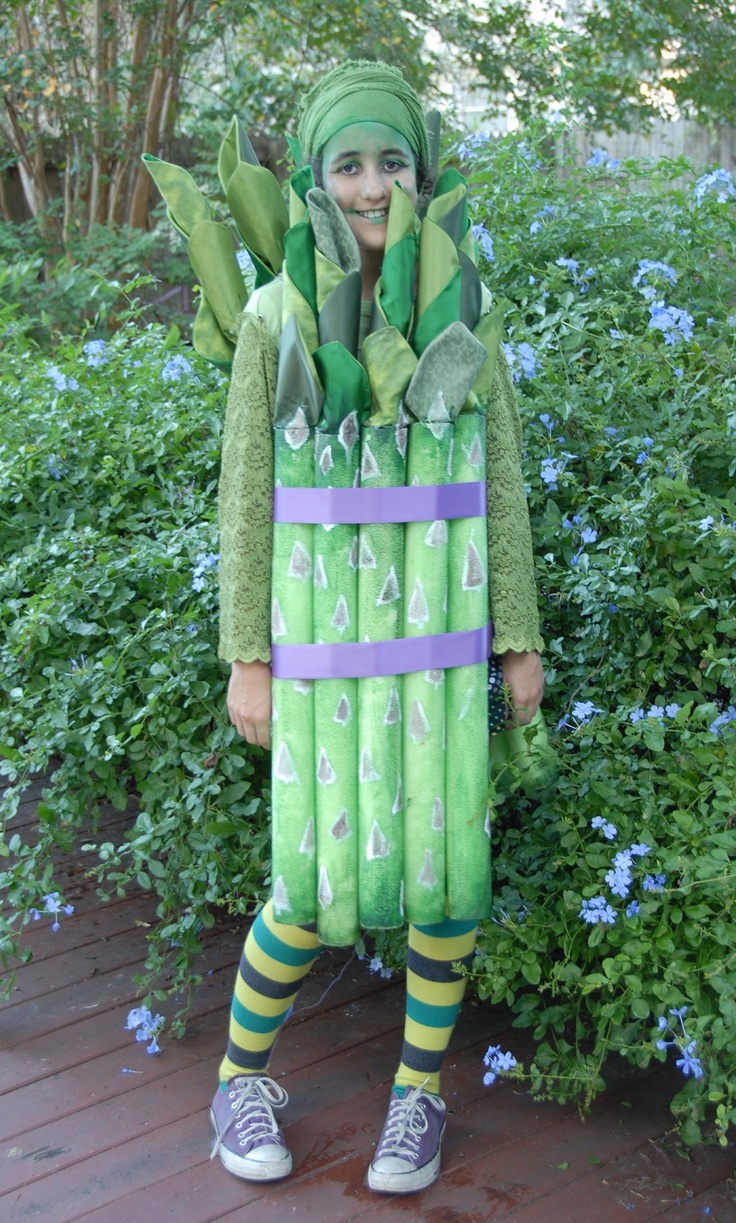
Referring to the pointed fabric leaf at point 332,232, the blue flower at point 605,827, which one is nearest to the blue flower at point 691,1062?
the blue flower at point 605,827

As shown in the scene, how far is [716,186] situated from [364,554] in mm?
1828

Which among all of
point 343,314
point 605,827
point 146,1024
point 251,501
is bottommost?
→ point 146,1024

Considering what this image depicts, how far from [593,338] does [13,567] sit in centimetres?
136

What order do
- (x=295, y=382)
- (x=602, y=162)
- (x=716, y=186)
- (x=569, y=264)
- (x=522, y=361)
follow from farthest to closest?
(x=602, y=162), (x=716, y=186), (x=569, y=264), (x=522, y=361), (x=295, y=382)

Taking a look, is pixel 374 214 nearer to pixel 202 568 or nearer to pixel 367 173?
pixel 367 173

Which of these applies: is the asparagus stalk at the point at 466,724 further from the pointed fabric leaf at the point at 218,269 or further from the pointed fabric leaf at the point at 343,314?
the pointed fabric leaf at the point at 218,269

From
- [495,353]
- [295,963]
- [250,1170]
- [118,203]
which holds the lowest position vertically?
[250,1170]

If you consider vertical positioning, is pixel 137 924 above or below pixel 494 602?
below

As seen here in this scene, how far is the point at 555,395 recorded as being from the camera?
250 centimetres

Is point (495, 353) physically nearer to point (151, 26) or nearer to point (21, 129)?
point (151, 26)

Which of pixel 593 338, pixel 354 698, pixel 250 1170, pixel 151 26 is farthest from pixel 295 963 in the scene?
pixel 151 26

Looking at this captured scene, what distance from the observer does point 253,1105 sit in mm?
2053

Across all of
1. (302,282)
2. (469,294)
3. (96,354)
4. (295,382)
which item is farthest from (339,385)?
(96,354)

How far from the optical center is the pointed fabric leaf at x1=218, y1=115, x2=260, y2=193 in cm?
195
